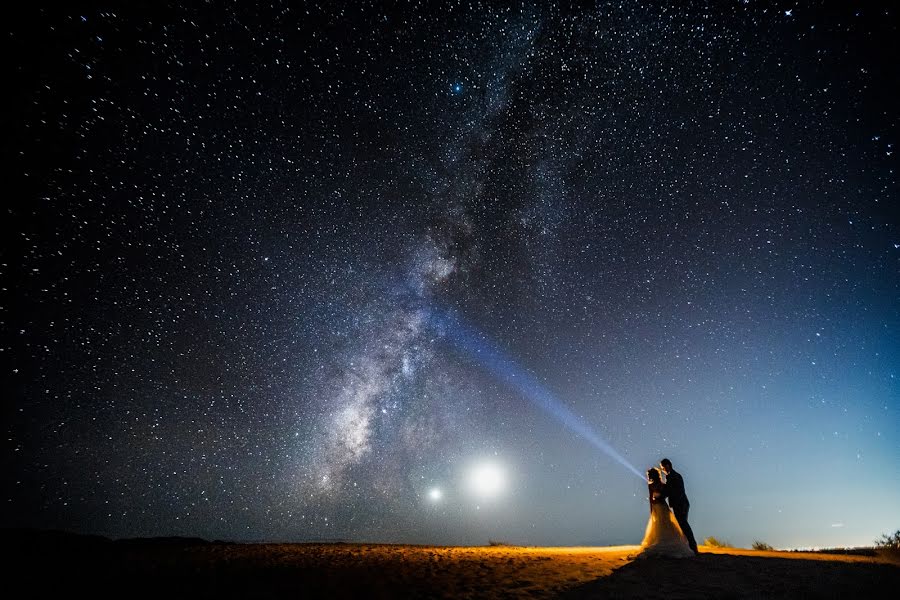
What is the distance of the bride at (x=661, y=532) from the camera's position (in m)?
7.71

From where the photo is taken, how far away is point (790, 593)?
16.5 feet

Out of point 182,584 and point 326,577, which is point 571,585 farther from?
point 182,584

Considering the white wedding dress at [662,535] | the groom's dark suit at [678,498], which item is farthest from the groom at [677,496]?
the white wedding dress at [662,535]

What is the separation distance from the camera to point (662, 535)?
7.99 metres

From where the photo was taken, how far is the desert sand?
4883 mm

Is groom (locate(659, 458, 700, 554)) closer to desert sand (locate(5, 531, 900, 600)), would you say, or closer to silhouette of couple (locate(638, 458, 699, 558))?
silhouette of couple (locate(638, 458, 699, 558))

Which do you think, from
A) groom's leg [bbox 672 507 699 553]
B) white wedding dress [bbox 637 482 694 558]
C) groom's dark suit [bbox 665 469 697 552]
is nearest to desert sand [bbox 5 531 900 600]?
white wedding dress [bbox 637 482 694 558]

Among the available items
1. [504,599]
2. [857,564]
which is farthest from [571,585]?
[857,564]

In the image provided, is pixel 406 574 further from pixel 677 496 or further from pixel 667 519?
pixel 677 496

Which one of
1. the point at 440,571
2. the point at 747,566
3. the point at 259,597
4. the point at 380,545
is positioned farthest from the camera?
the point at 380,545

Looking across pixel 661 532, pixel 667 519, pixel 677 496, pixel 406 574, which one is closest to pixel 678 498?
pixel 677 496

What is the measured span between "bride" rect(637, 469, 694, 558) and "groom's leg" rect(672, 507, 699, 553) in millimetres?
696

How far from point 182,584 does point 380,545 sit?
18.9ft

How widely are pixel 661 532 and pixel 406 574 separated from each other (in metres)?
5.88
